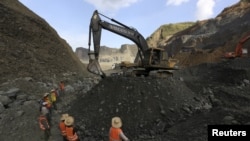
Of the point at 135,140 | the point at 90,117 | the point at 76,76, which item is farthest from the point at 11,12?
the point at 135,140

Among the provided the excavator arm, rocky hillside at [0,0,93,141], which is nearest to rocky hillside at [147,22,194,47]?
rocky hillside at [0,0,93,141]

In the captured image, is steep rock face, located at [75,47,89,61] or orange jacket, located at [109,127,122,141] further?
steep rock face, located at [75,47,89,61]

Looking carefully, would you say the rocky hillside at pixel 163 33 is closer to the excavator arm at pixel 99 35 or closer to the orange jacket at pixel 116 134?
the excavator arm at pixel 99 35

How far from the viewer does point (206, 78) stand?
21.9 metres

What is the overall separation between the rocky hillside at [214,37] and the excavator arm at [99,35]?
1708cm

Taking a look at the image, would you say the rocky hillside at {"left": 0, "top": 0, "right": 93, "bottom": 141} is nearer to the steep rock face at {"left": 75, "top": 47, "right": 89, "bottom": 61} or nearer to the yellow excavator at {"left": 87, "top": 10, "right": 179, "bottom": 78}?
the yellow excavator at {"left": 87, "top": 10, "right": 179, "bottom": 78}

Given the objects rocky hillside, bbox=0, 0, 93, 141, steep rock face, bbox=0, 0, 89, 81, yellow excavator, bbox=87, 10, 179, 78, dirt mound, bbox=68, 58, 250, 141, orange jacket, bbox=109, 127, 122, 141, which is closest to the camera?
orange jacket, bbox=109, 127, 122, 141

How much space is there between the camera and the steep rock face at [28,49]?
23219mm

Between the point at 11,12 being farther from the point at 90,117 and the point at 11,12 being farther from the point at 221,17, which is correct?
the point at 221,17

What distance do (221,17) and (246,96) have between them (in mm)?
37933

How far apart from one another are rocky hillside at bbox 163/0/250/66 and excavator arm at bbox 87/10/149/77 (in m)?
17.1

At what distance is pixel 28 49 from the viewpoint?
25.8 m

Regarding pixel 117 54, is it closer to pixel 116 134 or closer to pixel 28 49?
pixel 28 49

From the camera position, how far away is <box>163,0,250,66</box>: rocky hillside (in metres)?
35.7
